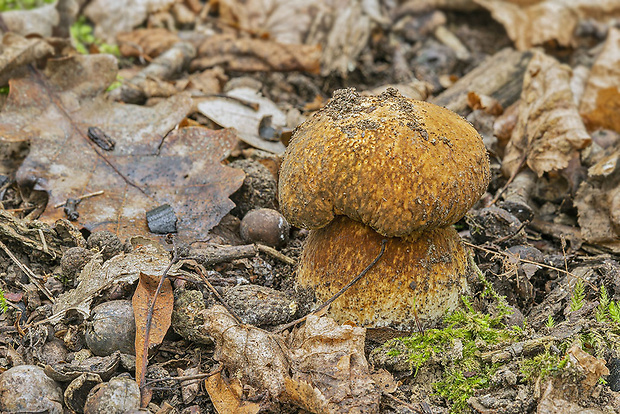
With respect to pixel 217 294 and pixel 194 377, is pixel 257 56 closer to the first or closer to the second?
pixel 217 294

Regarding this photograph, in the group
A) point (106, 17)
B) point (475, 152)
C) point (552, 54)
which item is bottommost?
point (106, 17)

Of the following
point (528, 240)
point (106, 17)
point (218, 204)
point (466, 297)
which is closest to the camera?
point (466, 297)

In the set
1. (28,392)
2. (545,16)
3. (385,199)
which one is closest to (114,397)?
(28,392)

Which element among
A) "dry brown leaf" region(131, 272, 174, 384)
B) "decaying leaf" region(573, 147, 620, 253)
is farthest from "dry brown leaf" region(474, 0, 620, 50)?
"dry brown leaf" region(131, 272, 174, 384)

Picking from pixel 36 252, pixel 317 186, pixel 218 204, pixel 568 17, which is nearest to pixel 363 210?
pixel 317 186

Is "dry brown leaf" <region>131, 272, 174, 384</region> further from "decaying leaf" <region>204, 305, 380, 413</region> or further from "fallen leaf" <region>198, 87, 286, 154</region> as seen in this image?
"fallen leaf" <region>198, 87, 286, 154</region>

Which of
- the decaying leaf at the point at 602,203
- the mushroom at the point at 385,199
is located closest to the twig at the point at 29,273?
the mushroom at the point at 385,199

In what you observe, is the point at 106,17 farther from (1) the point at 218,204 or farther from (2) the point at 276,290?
(2) the point at 276,290

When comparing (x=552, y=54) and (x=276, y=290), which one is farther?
(x=552, y=54)
